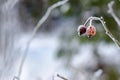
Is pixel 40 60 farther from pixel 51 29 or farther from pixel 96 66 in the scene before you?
pixel 96 66

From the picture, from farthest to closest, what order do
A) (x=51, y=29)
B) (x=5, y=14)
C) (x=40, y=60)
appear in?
(x=51, y=29) → (x=40, y=60) → (x=5, y=14)

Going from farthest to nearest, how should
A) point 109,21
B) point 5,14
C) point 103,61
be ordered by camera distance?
point 103,61 < point 109,21 < point 5,14

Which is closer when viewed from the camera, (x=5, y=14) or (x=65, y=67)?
(x=5, y=14)

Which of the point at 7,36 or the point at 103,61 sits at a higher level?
the point at 103,61

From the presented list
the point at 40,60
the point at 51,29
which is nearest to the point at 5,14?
the point at 40,60

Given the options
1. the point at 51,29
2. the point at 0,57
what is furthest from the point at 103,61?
the point at 51,29

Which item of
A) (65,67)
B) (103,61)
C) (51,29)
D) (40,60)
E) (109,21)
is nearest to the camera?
(109,21)

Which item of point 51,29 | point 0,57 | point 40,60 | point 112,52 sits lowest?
point 0,57

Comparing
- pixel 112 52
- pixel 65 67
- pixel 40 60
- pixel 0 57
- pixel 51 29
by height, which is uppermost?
pixel 51 29

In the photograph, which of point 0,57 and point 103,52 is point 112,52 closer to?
point 103,52

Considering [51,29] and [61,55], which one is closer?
[61,55]
